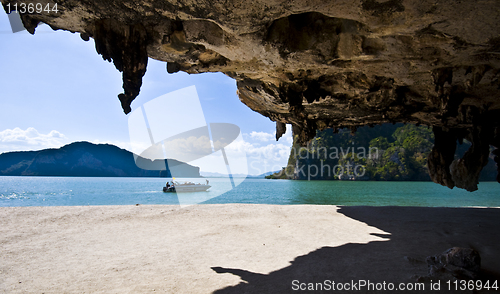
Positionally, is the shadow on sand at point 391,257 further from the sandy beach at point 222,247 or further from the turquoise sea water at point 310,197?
the turquoise sea water at point 310,197

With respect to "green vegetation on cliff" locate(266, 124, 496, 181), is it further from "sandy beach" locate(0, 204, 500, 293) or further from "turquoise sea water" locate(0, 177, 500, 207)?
"sandy beach" locate(0, 204, 500, 293)

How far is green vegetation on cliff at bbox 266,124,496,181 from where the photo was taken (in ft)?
230

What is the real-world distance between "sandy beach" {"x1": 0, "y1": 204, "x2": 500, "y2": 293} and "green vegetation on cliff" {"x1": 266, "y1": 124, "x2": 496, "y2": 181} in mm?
57653

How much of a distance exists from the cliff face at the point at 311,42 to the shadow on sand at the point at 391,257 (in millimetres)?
3538

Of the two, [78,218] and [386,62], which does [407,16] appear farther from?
[78,218]

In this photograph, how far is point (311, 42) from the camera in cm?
407

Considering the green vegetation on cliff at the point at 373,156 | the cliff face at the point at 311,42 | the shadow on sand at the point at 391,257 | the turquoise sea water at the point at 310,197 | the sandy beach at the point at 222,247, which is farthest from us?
the green vegetation on cliff at the point at 373,156

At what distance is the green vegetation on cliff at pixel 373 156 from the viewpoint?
70.2 m

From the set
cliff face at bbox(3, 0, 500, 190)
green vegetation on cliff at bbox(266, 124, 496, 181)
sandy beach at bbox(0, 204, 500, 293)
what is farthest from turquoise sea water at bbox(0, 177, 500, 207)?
cliff face at bbox(3, 0, 500, 190)

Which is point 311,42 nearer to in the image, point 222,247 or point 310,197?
point 222,247

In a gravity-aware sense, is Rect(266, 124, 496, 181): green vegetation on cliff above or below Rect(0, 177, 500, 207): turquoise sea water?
above

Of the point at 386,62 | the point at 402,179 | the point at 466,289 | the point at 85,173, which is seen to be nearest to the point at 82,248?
the point at 466,289

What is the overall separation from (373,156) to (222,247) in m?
84.3

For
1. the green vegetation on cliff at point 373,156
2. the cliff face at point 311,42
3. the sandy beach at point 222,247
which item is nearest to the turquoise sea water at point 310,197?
the green vegetation on cliff at point 373,156
